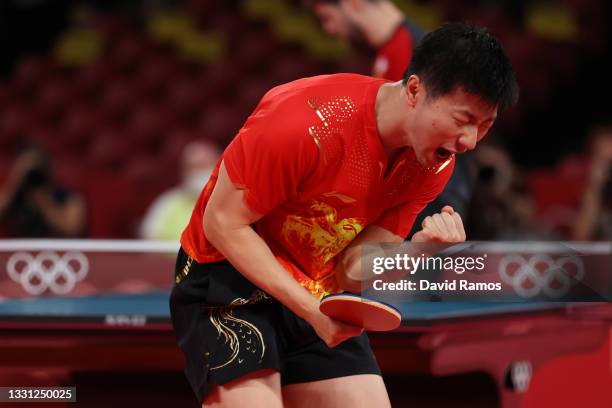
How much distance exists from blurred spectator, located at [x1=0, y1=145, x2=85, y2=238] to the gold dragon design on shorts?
121 inches

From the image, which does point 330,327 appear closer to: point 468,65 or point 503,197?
point 468,65

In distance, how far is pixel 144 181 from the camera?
221 inches

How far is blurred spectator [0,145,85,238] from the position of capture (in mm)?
4691

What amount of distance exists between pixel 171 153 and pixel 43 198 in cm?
152

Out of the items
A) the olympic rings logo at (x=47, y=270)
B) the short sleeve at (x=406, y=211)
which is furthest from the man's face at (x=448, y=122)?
the olympic rings logo at (x=47, y=270)

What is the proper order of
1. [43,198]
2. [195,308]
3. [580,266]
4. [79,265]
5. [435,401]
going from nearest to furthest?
1. [195,308]
2. [580,266]
3. [435,401]
4. [79,265]
5. [43,198]

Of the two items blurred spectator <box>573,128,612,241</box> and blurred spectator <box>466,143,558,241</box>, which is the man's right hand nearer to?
blurred spectator <box>466,143,558,241</box>

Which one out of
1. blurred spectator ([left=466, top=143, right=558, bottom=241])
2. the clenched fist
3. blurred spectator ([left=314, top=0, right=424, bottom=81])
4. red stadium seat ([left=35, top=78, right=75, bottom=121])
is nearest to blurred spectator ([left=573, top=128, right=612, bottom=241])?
blurred spectator ([left=466, top=143, right=558, bottom=241])

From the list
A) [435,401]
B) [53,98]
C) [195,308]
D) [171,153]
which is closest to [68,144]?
[53,98]

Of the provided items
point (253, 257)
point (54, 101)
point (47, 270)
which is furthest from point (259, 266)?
point (54, 101)

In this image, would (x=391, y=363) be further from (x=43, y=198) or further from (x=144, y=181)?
(x=144, y=181)

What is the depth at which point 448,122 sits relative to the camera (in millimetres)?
1566

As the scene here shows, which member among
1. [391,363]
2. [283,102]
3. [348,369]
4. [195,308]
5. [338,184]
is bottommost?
[391,363]

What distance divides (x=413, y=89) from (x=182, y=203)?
9.91ft
